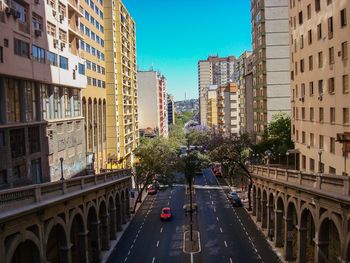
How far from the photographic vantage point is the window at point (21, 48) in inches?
1495

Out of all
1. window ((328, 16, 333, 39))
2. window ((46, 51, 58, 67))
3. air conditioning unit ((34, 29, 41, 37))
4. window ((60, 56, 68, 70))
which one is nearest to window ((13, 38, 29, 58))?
air conditioning unit ((34, 29, 41, 37))

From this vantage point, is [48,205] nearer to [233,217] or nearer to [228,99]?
[233,217]

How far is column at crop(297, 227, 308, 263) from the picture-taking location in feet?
117

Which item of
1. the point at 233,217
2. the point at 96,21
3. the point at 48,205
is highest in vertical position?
the point at 96,21

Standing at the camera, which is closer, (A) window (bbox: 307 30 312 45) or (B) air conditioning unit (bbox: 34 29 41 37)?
(B) air conditioning unit (bbox: 34 29 41 37)

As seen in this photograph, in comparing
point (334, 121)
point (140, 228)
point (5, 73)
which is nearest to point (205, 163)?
point (140, 228)

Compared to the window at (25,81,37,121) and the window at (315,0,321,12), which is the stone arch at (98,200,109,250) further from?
the window at (315,0,321,12)

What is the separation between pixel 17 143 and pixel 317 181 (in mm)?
25443

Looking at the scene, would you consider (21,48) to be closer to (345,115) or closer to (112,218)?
(112,218)

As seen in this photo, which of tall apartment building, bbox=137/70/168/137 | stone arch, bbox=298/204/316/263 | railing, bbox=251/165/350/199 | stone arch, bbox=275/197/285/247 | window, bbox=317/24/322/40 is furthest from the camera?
tall apartment building, bbox=137/70/168/137

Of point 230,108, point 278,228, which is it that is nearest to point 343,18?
point 278,228

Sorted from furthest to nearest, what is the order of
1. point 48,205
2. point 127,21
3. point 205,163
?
point 127,21, point 205,163, point 48,205

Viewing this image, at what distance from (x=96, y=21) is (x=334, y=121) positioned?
5061 centimetres

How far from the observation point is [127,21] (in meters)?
107
